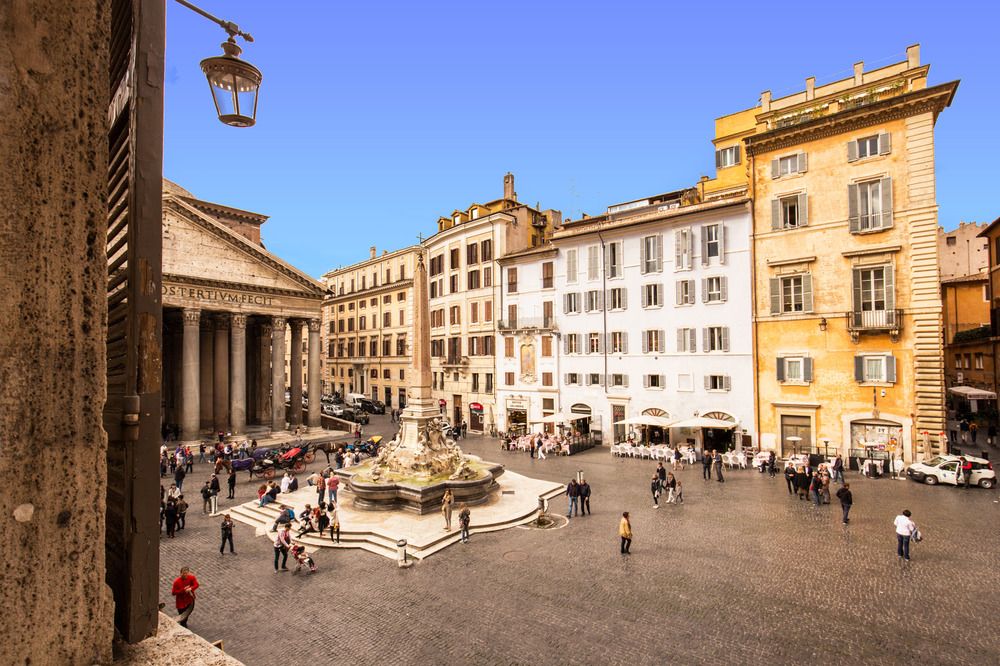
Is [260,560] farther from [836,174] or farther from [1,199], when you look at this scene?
[836,174]

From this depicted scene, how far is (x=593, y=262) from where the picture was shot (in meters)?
32.1

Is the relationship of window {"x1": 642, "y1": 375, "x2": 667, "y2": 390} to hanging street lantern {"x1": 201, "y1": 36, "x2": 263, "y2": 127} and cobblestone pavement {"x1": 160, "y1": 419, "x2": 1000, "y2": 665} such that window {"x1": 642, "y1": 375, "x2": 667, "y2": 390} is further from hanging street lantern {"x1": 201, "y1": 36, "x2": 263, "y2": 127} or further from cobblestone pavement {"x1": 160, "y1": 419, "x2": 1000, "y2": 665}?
hanging street lantern {"x1": 201, "y1": 36, "x2": 263, "y2": 127}

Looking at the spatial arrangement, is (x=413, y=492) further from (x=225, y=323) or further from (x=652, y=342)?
(x=225, y=323)

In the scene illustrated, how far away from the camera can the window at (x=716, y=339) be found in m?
26.9

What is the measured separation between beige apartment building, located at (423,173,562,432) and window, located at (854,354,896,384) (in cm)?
2035

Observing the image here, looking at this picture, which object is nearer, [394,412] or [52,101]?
[52,101]

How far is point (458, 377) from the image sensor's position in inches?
1574

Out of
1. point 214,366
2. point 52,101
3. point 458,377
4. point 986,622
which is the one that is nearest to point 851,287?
point 986,622

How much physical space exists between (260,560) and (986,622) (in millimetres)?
15555

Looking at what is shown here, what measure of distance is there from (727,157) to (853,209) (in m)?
9.28

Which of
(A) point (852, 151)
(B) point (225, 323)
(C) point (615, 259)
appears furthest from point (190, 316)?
(A) point (852, 151)

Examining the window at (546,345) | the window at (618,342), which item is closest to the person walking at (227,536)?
the window at (618,342)

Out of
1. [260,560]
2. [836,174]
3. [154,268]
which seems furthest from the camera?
[836,174]

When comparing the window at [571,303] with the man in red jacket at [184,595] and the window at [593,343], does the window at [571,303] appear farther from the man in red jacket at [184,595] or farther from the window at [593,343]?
the man in red jacket at [184,595]
